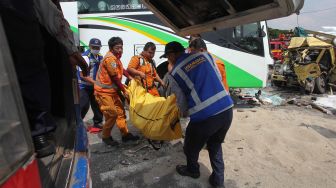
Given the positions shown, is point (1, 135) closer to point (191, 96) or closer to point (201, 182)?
point (191, 96)

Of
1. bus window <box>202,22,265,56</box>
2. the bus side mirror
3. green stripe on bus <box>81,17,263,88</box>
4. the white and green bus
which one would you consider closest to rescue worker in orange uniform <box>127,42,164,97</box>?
the white and green bus

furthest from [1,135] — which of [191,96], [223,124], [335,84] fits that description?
[335,84]

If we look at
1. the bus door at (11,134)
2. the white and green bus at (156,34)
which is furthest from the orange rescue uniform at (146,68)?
the bus door at (11,134)

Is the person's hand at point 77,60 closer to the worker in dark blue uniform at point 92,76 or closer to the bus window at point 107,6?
the worker in dark blue uniform at point 92,76

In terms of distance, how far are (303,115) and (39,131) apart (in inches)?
261

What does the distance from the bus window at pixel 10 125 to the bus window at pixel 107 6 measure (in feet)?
23.8

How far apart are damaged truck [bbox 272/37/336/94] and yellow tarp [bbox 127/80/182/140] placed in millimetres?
7675

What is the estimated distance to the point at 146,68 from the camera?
16.7 feet

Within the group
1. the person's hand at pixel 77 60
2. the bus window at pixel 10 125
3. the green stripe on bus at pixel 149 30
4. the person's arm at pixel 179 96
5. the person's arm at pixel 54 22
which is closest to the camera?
the bus window at pixel 10 125

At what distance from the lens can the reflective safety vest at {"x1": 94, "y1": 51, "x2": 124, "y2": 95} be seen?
4480 millimetres

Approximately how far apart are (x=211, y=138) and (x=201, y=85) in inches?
26.5

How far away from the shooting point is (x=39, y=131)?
170cm

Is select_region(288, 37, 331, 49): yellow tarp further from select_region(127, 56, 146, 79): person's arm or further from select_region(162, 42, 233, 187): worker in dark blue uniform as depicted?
select_region(162, 42, 233, 187): worker in dark blue uniform

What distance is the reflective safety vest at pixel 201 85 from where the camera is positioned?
3.18m
